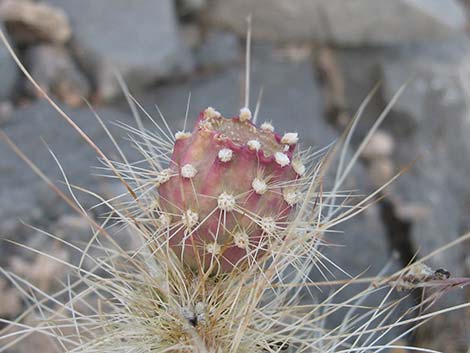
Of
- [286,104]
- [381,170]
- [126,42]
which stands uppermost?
[126,42]

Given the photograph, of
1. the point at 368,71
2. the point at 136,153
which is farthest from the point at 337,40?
the point at 136,153

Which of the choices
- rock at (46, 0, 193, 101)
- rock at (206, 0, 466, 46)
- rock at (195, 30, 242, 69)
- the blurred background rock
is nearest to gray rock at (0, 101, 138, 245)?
the blurred background rock

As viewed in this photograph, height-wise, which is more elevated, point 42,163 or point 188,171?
point 188,171

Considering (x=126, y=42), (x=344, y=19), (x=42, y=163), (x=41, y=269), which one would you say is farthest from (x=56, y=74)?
(x=344, y=19)

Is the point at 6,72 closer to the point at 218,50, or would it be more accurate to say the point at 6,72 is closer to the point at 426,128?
the point at 218,50

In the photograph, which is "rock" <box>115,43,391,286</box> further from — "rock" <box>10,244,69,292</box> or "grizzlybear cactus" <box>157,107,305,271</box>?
"grizzlybear cactus" <box>157,107,305,271</box>
